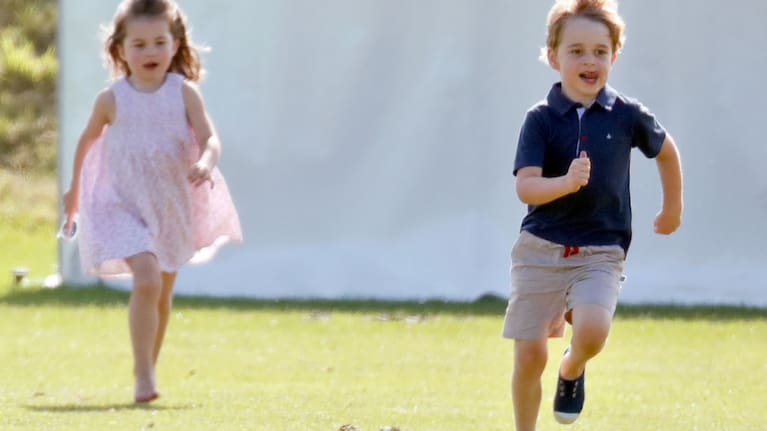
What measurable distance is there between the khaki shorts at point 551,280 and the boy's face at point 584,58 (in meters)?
0.47

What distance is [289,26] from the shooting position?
36.6ft

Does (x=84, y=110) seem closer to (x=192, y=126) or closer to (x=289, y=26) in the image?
(x=289, y=26)

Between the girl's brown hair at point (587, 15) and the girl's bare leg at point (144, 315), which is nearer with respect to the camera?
the girl's brown hair at point (587, 15)

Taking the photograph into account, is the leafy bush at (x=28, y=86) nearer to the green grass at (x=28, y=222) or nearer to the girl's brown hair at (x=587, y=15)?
the green grass at (x=28, y=222)

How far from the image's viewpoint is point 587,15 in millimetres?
5277

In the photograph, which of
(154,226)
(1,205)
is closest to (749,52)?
(154,226)

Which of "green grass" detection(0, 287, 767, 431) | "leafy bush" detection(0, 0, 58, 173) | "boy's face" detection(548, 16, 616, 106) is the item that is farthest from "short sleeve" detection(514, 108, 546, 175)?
"leafy bush" detection(0, 0, 58, 173)

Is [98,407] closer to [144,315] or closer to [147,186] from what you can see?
[144,315]

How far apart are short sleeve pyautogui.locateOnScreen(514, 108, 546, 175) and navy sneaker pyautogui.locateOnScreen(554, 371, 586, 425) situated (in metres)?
0.73

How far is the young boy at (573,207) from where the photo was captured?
5.15m

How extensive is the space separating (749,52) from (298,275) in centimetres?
328

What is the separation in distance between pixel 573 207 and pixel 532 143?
0.24 meters

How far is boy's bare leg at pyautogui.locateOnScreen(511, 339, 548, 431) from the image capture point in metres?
5.18

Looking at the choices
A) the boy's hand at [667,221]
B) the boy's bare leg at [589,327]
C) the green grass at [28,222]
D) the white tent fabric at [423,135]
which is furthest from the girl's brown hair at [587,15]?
the green grass at [28,222]
